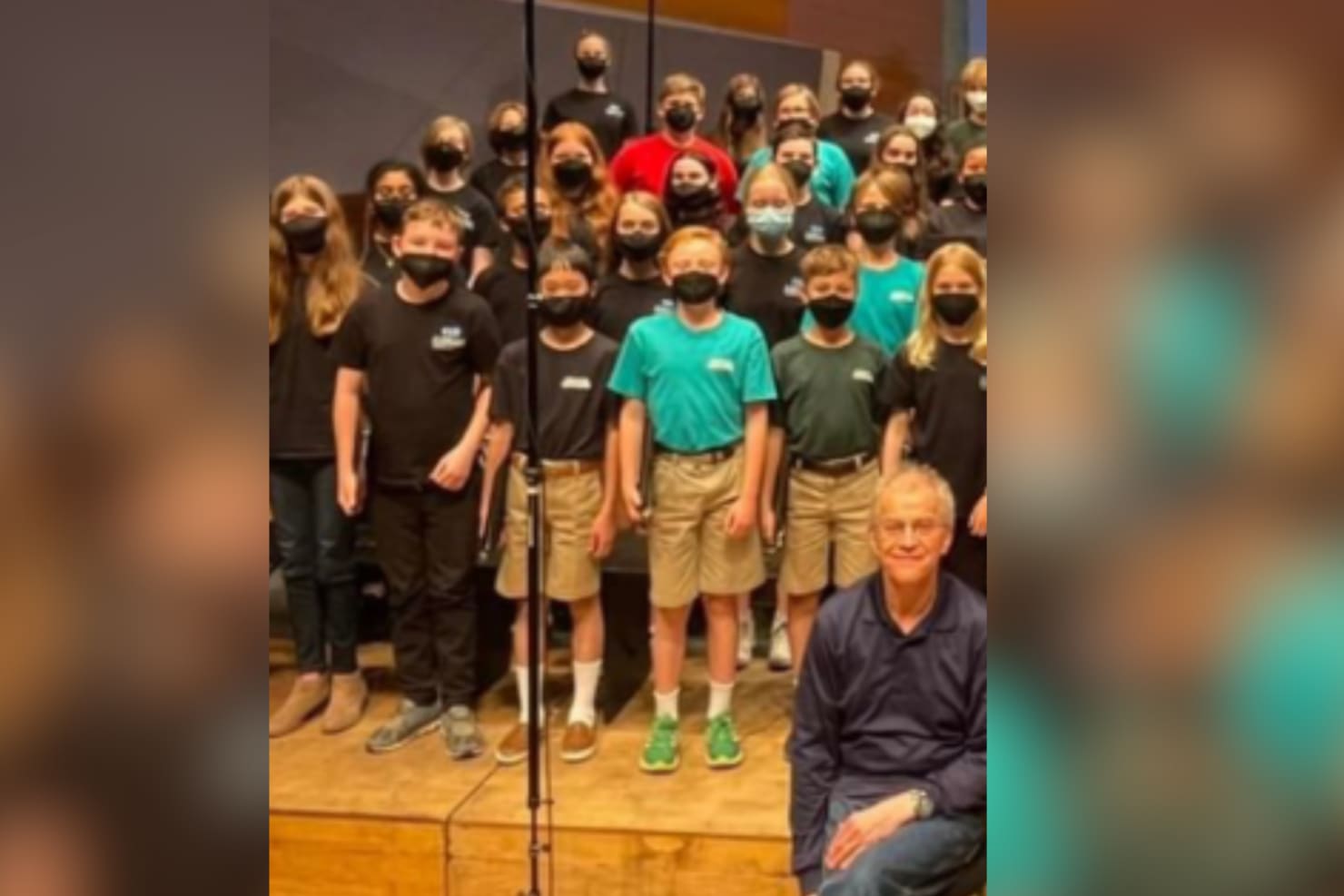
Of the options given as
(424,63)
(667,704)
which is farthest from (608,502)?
(424,63)

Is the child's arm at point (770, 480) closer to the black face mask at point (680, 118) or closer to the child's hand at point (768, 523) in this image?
the child's hand at point (768, 523)

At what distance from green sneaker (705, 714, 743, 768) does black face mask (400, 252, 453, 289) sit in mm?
934

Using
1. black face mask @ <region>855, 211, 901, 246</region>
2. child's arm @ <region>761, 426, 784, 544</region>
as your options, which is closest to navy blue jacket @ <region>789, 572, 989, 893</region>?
child's arm @ <region>761, 426, 784, 544</region>

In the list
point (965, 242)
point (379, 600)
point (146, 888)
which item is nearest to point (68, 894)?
point (146, 888)

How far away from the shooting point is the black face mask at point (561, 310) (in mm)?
2707

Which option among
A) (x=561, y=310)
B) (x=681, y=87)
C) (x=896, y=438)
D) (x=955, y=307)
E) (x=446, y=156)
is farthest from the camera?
(x=681, y=87)

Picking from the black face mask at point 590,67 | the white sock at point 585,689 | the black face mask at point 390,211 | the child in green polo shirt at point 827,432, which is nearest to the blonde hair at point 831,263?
the child in green polo shirt at point 827,432

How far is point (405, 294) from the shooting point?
2.77 m

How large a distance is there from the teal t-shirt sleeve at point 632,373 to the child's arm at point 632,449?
2 centimetres

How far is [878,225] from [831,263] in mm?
296

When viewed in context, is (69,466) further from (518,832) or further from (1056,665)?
(518,832)

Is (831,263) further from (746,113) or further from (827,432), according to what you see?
(746,113)

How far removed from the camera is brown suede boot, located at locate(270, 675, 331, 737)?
2.74m

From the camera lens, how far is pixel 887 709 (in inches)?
79.3
